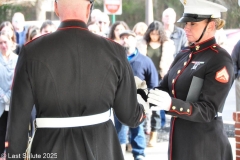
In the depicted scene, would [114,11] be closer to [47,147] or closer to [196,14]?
[196,14]

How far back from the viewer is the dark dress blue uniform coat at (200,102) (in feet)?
10.7

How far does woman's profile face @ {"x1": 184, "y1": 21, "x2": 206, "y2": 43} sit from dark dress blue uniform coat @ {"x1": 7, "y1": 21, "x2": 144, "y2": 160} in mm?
838

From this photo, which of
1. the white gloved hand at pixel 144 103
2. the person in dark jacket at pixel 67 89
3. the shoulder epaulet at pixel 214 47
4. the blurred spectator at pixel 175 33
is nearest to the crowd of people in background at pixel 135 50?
the blurred spectator at pixel 175 33

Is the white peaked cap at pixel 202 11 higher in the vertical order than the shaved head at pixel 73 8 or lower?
lower

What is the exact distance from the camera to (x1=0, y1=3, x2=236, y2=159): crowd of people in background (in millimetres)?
5892

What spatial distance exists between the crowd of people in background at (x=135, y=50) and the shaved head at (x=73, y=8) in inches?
107

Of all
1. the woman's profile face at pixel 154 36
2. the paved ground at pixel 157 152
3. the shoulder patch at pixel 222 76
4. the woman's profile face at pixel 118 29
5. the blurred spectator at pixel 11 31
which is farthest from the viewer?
the woman's profile face at pixel 154 36

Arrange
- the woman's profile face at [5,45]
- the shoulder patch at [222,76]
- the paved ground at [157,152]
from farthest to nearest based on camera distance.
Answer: the paved ground at [157,152]
the woman's profile face at [5,45]
the shoulder patch at [222,76]

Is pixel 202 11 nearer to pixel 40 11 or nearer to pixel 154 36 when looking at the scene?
pixel 154 36

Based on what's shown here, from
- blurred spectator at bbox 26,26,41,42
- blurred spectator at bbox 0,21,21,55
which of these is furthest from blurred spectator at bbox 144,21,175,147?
blurred spectator at bbox 0,21,21,55

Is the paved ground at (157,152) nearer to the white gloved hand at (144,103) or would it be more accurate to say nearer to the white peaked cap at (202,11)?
the white gloved hand at (144,103)

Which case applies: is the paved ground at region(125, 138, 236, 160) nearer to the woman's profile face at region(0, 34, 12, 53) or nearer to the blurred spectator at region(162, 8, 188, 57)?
the blurred spectator at region(162, 8, 188, 57)

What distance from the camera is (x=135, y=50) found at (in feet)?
21.2

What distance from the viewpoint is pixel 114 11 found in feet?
37.4
